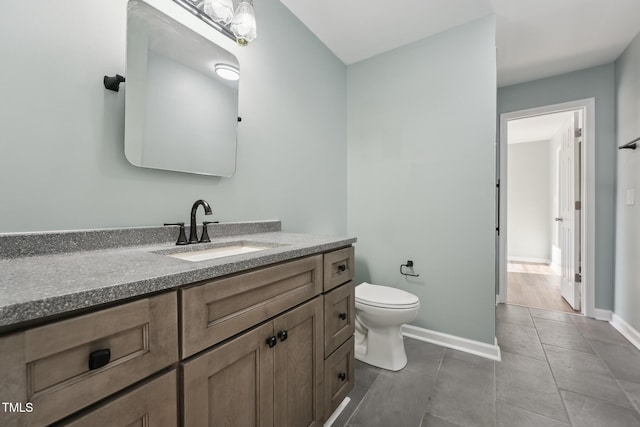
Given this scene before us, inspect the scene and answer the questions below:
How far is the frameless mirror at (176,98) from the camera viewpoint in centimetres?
112

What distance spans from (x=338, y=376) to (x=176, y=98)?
Answer: 61.6 inches

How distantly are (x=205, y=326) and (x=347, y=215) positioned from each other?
1.99m

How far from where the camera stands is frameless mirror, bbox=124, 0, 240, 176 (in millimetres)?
1117

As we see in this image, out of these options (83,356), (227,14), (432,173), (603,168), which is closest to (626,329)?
(603,168)

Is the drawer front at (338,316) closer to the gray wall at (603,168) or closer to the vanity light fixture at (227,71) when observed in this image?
the vanity light fixture at (227,71)

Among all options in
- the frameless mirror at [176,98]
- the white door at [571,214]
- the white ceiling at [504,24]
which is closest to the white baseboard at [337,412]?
the frameless mirror at [176,98]

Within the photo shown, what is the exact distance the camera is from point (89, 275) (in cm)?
64

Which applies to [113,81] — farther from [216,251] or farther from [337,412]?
[337,412]

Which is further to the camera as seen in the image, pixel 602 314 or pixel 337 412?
pixel 602 314

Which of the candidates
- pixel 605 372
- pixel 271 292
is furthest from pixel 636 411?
pixel 271 292

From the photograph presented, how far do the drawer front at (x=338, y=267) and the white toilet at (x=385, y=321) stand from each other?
0.43 metres

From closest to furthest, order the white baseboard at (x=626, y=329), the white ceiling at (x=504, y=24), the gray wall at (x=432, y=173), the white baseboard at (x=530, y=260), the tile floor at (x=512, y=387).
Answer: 1. the tile floor at (x=512, y=387)
2. the white ceiling at (x=504, y=24)
3. the gray wall at (x=432, y=173)
4. the white baseboard at (x=626, y=329)
5. the white baseboard at (x=530, y=260)

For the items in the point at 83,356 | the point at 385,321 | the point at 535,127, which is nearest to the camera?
the point at 83,356

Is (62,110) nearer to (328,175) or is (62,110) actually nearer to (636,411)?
(328,175)
